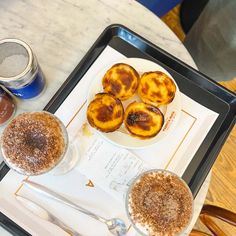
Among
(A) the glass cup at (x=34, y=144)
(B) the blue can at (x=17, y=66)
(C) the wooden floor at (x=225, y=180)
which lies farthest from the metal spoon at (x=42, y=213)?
(C) the wooden floor at (x=225, y=180)

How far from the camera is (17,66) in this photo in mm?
810

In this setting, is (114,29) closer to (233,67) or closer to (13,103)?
(13,103)

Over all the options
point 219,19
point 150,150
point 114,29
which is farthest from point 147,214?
point 219,19

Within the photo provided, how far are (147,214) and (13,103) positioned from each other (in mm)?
373

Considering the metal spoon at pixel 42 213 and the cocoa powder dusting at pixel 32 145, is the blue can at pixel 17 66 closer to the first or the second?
the cocoa powder dusting at pixel 32 145

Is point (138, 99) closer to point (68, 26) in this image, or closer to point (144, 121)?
point (144, 121)

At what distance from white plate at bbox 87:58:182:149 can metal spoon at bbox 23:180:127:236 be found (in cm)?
15

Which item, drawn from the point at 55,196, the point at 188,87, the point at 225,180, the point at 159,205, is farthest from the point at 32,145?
the point at 225,180

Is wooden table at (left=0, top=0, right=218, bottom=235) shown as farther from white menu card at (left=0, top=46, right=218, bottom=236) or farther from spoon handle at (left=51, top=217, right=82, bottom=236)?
spoon handle at (left=51, top=217, right=82, bottom=236)

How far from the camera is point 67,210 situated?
0.83 meters

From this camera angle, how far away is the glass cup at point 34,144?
75 centimetres

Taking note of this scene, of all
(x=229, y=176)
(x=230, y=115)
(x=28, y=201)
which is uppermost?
(x=229, y=176)

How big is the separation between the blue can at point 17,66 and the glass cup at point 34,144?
75mm

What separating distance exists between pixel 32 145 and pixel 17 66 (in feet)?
0.56
